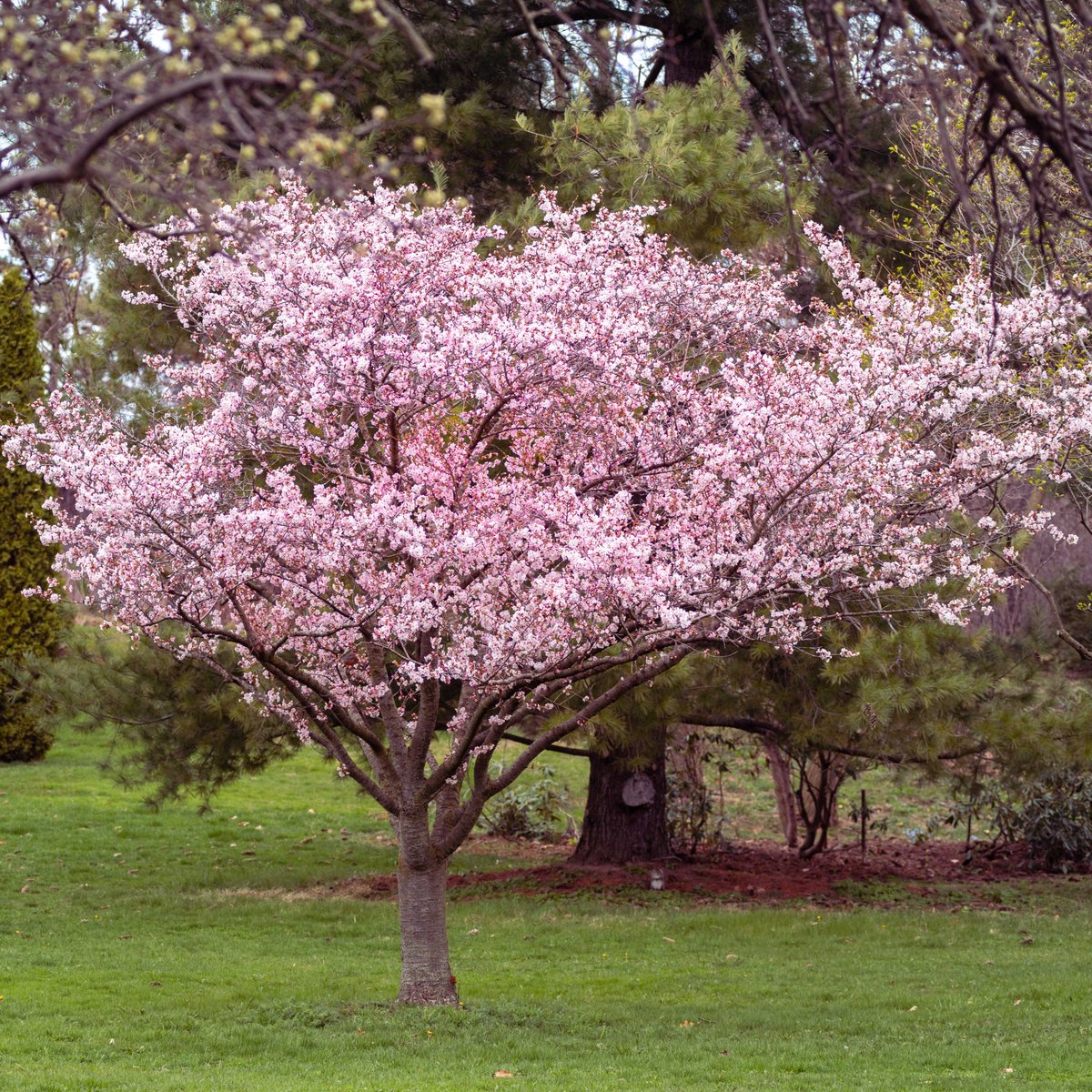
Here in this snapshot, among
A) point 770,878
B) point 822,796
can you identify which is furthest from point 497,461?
point 822,796

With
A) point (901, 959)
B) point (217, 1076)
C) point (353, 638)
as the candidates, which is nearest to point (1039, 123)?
point (353, 638)

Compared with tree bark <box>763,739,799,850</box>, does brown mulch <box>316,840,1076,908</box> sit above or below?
below

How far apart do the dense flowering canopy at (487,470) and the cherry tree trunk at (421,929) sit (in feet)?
1.11

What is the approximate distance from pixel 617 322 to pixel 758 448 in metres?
1.03

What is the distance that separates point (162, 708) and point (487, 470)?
17.9ft

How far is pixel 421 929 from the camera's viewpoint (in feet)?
26.5

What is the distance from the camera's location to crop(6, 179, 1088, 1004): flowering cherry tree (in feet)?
23.0

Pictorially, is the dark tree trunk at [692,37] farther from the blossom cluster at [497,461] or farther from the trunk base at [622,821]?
the trunk base at [622,821]

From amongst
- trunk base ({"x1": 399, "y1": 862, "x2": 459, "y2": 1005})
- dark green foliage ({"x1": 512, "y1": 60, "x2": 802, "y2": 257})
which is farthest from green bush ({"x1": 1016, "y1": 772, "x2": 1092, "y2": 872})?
trunk base ({"x1": 399, "y1": 862, "x2": 459, "y2": 1005})

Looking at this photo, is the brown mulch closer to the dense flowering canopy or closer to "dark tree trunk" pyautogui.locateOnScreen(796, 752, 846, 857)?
"dark tree trunk" pyautogui.locateOnScreen(796, 752, 846, 857)

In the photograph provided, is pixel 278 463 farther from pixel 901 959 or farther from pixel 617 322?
pixel 901 959

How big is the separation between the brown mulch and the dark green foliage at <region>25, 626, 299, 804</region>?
6.59 ft

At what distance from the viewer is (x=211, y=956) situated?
9.98m

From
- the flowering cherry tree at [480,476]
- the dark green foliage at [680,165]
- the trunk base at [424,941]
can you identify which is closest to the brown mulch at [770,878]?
the trunk base at [424,941]
